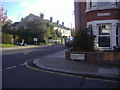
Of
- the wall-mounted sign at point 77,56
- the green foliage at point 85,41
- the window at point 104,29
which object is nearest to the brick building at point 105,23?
the window at point 104,29

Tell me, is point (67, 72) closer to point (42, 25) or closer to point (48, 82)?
point (48, 82)

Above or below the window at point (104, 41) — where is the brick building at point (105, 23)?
above

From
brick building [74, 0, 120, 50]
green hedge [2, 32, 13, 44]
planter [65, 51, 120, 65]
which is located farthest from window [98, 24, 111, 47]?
green hedge [2, 32, 13, 44]

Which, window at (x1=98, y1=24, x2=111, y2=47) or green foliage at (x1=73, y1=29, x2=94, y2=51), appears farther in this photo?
window at (x1=98, y1=24, x2=111, y2=47)

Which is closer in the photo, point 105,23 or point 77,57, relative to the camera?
point 77,57

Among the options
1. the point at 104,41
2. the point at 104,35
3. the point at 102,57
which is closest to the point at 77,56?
the point at 102,57

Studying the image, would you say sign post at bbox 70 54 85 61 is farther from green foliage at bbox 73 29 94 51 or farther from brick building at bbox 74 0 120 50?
brick building at bbox 74 0 120 50

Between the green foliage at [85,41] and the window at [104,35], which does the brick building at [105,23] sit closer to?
the window at [104,35]

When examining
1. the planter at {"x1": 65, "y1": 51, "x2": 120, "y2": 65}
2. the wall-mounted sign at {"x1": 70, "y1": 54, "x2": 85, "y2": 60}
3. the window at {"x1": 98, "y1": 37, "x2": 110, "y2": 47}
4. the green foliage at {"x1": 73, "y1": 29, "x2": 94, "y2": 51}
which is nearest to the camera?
the planter at {"x1": 65, "y1": 51, "x2": 120, "y2": 65}

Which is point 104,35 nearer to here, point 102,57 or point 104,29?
point 104,29

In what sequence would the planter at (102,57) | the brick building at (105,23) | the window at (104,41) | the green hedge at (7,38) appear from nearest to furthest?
1. the planter at (102,57)
2. the brick building at (105,23)
3. the window at (104,41)
4. the green hedge at (7,38)

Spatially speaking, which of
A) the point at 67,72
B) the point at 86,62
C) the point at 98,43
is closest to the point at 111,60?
the point at 86,62

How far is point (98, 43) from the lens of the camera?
1170 cm

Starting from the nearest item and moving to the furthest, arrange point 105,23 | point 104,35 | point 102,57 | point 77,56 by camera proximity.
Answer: point 102,57
point 77,56
point 105,23
point 104,35
